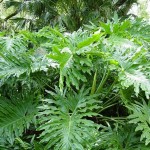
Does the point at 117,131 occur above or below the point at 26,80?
below

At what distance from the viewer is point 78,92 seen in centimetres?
173

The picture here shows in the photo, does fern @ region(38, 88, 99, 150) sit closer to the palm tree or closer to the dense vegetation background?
the dense vegetation background

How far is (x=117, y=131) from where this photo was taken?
1.62m

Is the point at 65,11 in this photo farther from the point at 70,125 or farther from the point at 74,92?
the point at 70,125

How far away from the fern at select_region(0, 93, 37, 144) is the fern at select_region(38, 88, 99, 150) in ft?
0.47

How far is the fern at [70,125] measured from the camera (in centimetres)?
140

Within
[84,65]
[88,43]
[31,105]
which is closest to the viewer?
[88,43]

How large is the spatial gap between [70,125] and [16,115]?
38 centimetres

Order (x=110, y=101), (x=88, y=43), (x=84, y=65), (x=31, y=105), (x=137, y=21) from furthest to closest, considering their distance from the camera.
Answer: (x=137, y=21)
(x=110, y=101)
(x=31, y=105)
(x=84, y=65)
(x=88, y=43)

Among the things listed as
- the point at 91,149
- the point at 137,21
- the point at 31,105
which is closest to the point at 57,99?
the point at 31,105

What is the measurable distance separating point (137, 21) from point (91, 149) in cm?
104

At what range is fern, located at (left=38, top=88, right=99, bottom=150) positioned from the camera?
140 centimetres

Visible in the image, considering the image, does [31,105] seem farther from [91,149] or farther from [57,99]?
[91,149]

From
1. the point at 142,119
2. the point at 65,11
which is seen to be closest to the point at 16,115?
the point at 142,119
